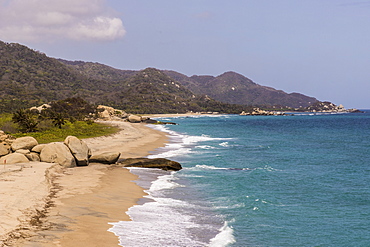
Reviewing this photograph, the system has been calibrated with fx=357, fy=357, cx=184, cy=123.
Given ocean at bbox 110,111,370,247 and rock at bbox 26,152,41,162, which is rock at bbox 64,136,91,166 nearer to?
rock at bbox 26,152,41,162

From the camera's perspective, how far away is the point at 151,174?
3300cm

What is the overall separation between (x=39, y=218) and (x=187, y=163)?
81.2 feet

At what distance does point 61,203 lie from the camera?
19.6 meters

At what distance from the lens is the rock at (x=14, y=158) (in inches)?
1192

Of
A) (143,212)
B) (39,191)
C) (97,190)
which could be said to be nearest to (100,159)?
(97,190)

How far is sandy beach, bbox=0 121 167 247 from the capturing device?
14448mm

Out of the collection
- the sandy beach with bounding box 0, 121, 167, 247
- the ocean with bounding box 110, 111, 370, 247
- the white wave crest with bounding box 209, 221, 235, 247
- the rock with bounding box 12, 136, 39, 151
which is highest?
the rock with bounding box 12, 136, 39, 151

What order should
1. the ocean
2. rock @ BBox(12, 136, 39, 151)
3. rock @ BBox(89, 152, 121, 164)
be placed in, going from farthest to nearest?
rock @ BBox(89, 152, 121, 164) → rock @ BBox(12, 136, 39, 151) → the ocean

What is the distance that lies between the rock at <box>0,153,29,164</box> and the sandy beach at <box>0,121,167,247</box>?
3.85ft

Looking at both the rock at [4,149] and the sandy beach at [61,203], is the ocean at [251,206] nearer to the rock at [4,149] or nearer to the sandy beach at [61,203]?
the sandy beach at [61,203]

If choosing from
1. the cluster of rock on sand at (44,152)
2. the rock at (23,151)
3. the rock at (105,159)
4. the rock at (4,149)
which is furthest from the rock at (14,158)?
the rock at (105,159)

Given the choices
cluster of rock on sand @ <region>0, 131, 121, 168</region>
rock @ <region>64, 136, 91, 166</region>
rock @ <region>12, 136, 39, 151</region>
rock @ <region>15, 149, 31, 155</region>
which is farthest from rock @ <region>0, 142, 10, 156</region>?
rock @ <region>64, 136, 91, 166</region>

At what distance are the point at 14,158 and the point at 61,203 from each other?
13.7m

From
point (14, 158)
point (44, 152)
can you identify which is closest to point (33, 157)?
point (44, 152)
